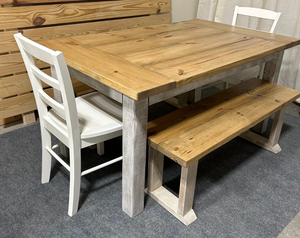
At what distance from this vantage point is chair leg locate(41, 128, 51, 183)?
165cm

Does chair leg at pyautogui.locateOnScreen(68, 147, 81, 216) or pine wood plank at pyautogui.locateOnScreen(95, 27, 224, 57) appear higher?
pine wood plank at pyautogui.locateOnScreen(95, 27, 224, 57)

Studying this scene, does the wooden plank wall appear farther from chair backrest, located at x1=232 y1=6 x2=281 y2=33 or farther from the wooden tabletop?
chair backrest, located at x1=232 y1=6 x2=281 y2=33

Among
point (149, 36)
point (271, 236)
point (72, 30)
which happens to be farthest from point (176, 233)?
point (72, 30)

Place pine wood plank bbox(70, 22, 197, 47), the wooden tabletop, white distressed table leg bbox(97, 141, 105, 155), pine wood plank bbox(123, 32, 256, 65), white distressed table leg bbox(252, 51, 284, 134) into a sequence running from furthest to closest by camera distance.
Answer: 1. white distressed table leg bbox(252, 51, 284, 134)
2. white distressed table leg bbox(97, 141, 105, 155)
3. pine wood plank bbox(70, 22, 197, 47)
4. pine wood plank bbox(123, 32, 256, 65)
5. the wooden tabletop

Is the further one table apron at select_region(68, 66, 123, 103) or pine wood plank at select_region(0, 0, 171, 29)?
pine wood plank at select_region(0, 0, 171, 29)

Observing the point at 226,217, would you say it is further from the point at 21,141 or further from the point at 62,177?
the point at 21,141

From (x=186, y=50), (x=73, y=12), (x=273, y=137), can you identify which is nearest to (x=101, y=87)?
(x=186, y=50)

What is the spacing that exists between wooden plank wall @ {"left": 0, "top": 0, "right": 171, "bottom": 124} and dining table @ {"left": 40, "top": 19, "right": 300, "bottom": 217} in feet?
1.89

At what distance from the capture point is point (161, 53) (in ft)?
5.33

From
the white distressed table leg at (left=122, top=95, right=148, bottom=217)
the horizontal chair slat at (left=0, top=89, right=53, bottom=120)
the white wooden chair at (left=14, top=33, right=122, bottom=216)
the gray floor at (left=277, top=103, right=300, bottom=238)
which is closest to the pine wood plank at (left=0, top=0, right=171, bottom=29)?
the horizontal chair slat at (left=0, top=89, right=53, bottom=120)

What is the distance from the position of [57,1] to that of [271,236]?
2120 millimetres

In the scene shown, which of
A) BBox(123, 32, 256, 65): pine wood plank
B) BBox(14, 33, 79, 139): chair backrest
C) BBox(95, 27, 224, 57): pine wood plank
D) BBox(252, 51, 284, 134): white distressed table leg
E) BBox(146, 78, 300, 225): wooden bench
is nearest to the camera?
BBox(14, 33, 79, 139): chair backrest

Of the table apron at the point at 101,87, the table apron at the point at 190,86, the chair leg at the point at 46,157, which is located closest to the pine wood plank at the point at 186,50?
the table apron at the point at 190,86

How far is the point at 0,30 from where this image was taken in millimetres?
2045
